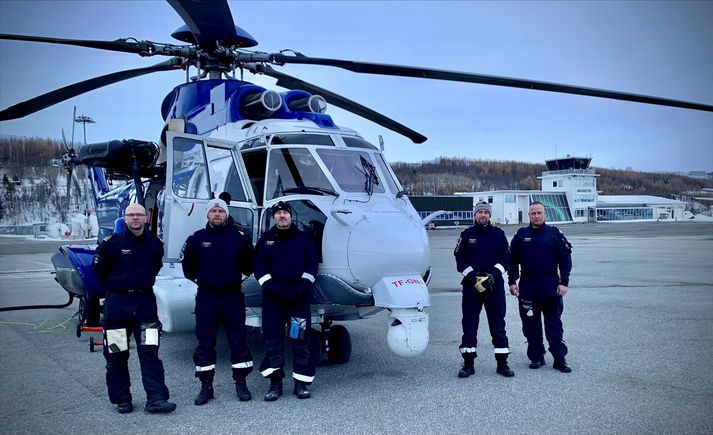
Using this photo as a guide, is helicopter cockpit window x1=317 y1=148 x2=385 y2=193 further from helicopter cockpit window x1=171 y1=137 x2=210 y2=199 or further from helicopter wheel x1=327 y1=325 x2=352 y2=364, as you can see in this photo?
helicopter wheel x1=327 y1=325 x2=352 y2=364

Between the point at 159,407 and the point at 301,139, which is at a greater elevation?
the point at 301,139

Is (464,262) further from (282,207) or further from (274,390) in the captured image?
(274,390)

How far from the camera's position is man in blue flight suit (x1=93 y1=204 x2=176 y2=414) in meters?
4.67

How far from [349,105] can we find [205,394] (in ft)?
15.6

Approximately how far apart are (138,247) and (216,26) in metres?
2.87

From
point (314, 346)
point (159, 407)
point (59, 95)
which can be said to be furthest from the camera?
point (59, 95)

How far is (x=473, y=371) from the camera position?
18.7ft

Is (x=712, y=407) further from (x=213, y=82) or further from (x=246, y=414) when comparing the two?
(x=213, y=82)

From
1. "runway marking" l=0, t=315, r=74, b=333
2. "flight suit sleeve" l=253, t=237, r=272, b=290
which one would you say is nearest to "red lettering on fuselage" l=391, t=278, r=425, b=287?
"flight suit sleeve" l=253, t=237, r=272, b=290

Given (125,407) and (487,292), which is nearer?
(125,407)

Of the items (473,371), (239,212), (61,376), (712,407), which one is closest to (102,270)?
(239,212)

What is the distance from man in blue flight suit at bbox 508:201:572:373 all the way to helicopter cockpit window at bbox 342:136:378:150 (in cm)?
197

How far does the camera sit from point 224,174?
6.25 m

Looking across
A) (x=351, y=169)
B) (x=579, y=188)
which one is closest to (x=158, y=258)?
(x=351, y=169)
